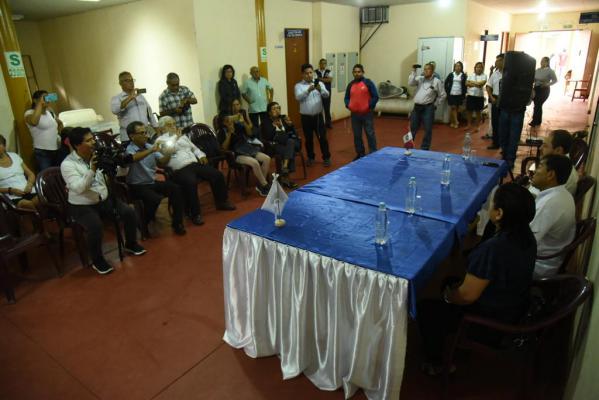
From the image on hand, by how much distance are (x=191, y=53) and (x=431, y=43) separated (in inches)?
226

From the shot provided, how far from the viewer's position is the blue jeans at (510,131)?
5348 millimetres

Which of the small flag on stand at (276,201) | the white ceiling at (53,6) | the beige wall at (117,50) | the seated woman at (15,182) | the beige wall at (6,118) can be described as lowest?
the seated woman at (15,182)

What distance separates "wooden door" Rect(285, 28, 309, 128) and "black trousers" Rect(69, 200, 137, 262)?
562 cm

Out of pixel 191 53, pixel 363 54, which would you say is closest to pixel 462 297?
pixel 191 53

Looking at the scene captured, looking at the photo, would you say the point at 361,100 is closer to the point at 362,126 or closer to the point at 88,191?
the point at 362,126

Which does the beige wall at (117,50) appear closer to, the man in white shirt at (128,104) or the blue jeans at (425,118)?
the man in white shirt at (128,104)

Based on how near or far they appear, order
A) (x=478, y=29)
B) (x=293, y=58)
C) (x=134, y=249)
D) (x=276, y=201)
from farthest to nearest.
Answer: (x=478, y=29)
(x=293, y=58)
(x=134, y=249)
(x=276, y=201)

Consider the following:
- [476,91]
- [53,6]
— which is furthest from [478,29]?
[53,6]

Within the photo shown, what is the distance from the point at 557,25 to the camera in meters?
14.3

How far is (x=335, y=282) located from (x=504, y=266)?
0.75 meters

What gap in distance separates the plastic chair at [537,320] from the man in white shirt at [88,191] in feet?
9.32

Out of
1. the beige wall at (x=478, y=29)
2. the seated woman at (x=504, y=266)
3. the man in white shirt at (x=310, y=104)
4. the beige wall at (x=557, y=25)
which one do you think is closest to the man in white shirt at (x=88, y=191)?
the seated woman at (x=504, y=266)

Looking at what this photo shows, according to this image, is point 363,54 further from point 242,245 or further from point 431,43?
point 242,245

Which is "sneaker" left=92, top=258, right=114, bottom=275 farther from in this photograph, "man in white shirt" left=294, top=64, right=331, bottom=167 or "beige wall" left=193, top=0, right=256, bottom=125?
"beige wall" left=193, top=0, right=256, bottom=125
